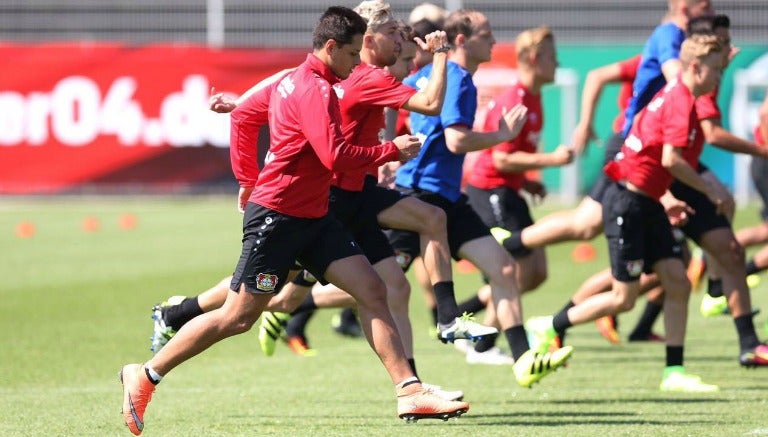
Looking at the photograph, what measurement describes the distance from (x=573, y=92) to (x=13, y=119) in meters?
9.45

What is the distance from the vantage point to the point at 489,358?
37.0ft

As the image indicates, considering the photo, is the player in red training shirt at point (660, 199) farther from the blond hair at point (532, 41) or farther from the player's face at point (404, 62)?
the blond hair at point (532, 41)

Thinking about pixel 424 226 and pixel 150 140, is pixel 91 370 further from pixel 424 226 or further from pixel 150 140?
pixel 150 140

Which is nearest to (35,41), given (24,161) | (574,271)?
(24,161)

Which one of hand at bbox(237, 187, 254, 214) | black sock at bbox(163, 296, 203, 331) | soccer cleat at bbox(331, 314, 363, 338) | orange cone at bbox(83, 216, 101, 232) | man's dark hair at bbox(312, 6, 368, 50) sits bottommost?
orange cone at bbox(83, 216, 101, 232)

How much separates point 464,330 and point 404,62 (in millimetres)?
1726

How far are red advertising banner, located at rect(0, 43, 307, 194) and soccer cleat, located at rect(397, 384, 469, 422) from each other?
740 inches

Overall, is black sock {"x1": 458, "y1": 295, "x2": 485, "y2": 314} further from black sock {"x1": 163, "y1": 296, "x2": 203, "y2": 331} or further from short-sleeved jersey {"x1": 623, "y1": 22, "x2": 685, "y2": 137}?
black sock {"x1": 163, "y1": 296, "x2": 203, "y2": 331}

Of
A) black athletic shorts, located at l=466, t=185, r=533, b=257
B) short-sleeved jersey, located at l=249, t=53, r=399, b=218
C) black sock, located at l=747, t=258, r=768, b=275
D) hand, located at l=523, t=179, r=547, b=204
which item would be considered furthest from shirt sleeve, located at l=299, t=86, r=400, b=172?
black sock, located at l=747, t=258, r=768, b=275

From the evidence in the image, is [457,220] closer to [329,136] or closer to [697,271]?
[329,136]

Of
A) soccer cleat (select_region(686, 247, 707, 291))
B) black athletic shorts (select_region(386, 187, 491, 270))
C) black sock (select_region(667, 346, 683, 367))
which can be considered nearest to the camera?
black athletic shorts (select_region(386, 187, 491, 270))

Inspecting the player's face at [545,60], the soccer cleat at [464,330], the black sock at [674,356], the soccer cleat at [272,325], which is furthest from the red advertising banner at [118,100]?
the soccer cleat at [464,330]

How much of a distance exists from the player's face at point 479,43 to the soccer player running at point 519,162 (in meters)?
1.51

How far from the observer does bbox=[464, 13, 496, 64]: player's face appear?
987 centimetres
